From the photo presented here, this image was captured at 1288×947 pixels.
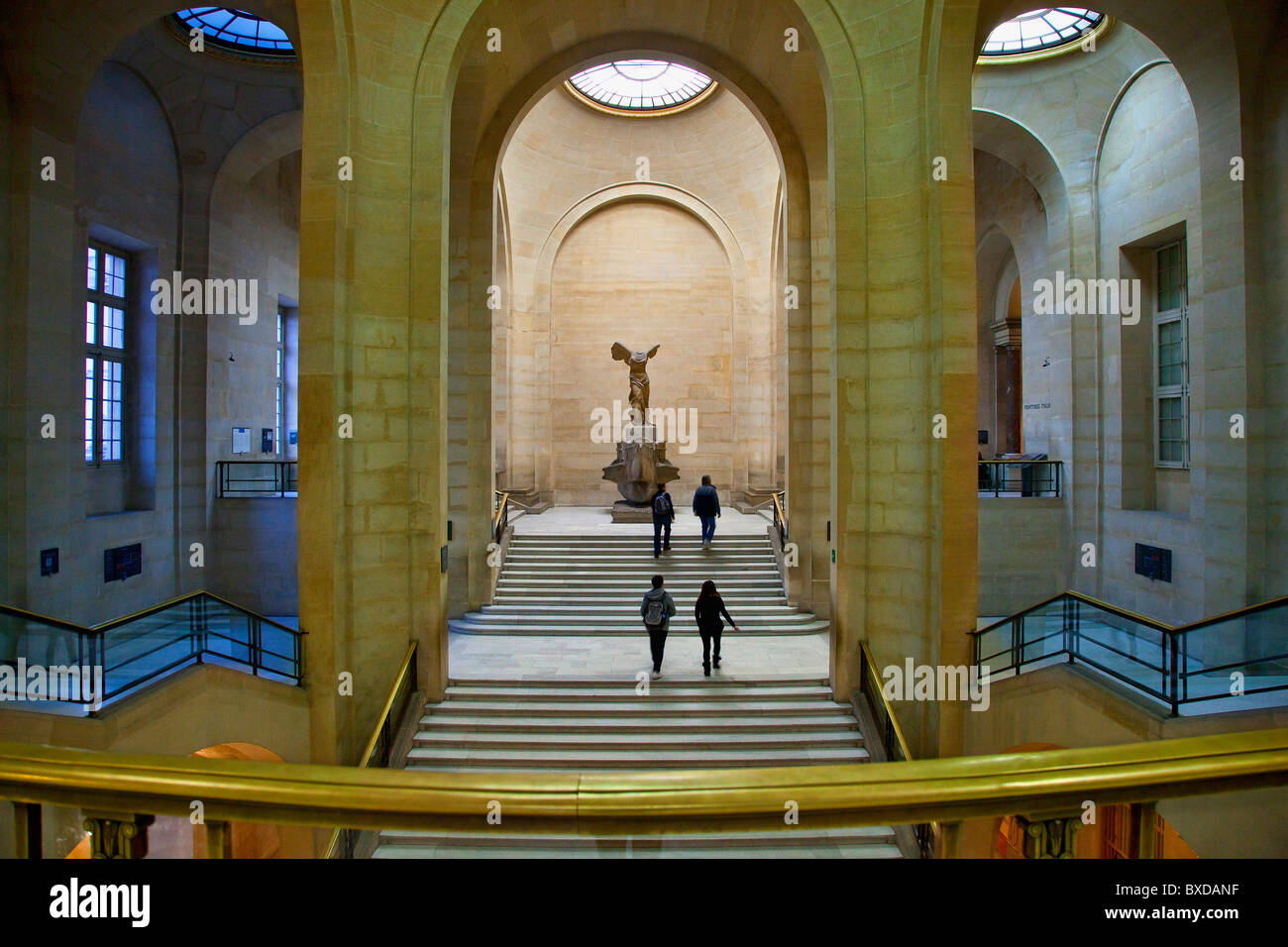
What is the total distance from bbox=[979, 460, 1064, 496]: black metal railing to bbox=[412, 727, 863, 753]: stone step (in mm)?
8916

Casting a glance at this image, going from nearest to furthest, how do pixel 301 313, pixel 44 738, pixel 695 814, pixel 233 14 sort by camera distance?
1. pixel 695 814
2. pixel 44 738
3. pixel 301 313
4. pixel 233 14

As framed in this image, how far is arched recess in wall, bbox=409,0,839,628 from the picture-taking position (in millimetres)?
12969

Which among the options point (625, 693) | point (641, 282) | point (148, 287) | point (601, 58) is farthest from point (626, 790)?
point (641, 282)

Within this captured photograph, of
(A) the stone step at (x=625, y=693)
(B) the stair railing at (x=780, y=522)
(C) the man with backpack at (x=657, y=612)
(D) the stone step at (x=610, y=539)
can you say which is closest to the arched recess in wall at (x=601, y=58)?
(B) the stair railing at (x=780, y=522)

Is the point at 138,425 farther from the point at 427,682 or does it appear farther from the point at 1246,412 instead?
the point at 1246,412

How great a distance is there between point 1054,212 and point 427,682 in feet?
52.0

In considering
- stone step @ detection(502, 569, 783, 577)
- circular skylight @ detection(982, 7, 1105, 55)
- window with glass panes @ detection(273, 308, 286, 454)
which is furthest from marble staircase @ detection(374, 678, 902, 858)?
circular skylight @ detection(982, 7, 1105, 55)

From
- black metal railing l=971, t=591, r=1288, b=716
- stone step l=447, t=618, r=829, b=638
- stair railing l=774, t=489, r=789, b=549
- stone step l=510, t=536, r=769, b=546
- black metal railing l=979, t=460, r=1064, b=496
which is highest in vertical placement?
black metal railing l=979, t=460, r=1064, b=496

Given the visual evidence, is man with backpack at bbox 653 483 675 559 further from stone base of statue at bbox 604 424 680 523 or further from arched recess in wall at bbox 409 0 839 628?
stone base of statue at bbox 604 424 680 523

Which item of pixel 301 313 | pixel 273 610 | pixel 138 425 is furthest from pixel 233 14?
pixel 273 610

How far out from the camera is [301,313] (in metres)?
8.85

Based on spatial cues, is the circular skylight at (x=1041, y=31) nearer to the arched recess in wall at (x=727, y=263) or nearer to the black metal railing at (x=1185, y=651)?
the arched recess in wall at (x=727, y=263)

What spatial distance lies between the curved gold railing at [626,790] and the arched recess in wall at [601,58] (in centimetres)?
1187
